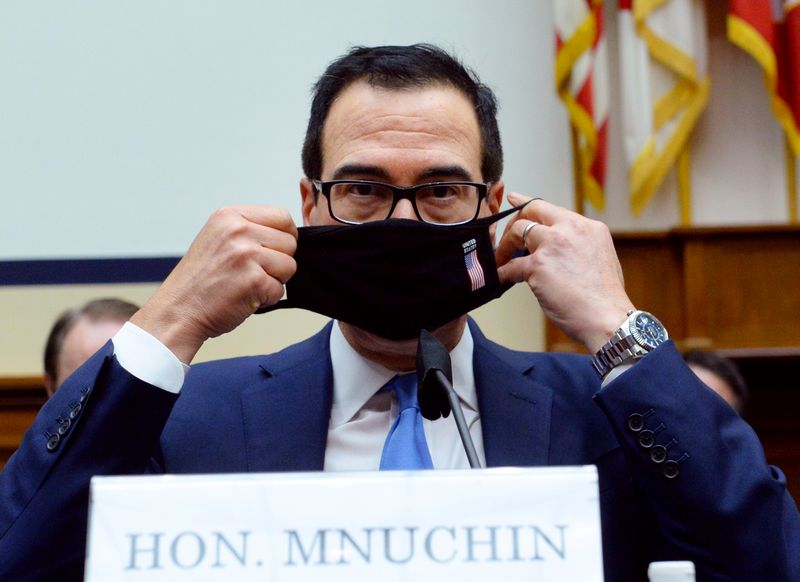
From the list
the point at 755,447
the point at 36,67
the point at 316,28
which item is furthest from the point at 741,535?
the point at 36,67

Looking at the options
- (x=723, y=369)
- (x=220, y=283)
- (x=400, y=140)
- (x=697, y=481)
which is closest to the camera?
(x=697, y=481)

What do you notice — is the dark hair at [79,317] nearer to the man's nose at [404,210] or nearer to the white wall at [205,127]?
the white wall at [205,127]

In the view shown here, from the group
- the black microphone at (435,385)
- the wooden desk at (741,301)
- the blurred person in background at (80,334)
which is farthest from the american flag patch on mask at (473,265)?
the wooden desk at (741,301)

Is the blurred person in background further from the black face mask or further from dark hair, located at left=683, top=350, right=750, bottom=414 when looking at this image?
dark hair, located at left=683, top=350, right=750, bottom=414

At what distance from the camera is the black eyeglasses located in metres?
2.07

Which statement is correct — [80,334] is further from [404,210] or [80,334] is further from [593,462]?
[593,462]

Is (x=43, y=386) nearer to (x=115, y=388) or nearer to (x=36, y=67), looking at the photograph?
(x=36, y=67)

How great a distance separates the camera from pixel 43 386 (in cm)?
421

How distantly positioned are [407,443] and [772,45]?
9.18ft

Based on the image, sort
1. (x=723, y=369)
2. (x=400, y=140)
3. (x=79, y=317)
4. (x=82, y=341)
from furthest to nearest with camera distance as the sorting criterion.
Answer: (x=723, y=369) → (x=79, y=317) → (x=82, y=341) → (x=400, y=140)

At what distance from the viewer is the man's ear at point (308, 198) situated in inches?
87.6

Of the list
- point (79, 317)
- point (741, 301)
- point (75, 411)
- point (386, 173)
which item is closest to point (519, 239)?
point (386, 173)

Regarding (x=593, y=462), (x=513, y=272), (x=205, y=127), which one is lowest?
(x=593, y=462)

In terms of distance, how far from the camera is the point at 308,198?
2270 millimetres
